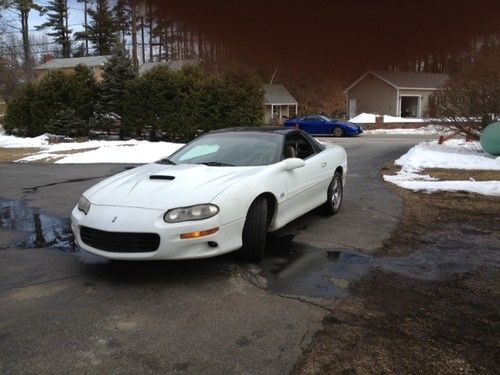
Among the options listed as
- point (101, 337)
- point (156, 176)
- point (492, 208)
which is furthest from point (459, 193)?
point (101, 337)

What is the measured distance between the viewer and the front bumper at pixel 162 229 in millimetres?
4129

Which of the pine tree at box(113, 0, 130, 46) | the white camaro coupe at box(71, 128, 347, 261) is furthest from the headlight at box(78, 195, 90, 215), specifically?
the pine tree at box(113, 0, 130, 46)

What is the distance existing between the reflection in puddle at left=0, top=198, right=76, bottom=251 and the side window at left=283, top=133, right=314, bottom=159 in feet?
8.92

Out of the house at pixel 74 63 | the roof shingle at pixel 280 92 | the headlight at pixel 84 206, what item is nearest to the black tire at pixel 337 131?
the house at pixel 74 63

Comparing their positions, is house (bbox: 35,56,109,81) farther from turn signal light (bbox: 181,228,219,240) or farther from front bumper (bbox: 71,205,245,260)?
turn signal light (bbox: 181,228,219,240)

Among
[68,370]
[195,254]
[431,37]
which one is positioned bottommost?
[68,370]

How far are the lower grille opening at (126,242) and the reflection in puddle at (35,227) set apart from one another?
48.0 inches

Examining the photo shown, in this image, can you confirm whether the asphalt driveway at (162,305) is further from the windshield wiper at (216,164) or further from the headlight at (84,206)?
the windshield wiper at (216,164)

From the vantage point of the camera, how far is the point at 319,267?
466 cm

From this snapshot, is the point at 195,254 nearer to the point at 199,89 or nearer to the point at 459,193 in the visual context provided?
the point at 459,193

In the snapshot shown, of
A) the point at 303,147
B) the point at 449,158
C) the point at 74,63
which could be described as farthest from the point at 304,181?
the point at 449,158

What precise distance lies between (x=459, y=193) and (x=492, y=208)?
1.17 meters

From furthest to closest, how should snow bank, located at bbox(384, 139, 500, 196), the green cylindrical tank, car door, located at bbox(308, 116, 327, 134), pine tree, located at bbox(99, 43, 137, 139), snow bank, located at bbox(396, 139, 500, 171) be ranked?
car door, located at bbox(308, 116, 327, 134)
pine tree, located at bbox(99, 43, 137, 139)
the green cylindrical tank
snow bank, located at bbox(396, 139, 500, 171)
snow bank, located at bbox(384, 139, 500, 196)

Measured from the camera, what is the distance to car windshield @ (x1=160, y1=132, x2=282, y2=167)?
18.3ft
